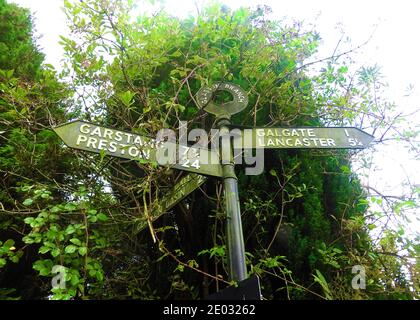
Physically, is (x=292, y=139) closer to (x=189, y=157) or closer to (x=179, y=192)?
(x=189, y=157)

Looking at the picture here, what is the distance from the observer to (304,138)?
2.33m

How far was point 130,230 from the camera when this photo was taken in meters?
3.46

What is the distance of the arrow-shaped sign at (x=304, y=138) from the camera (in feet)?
7.47

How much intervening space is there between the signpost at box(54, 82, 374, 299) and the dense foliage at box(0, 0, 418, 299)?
0.52 m

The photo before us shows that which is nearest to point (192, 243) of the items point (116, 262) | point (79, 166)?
point (116, 262)

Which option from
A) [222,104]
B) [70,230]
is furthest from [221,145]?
[70,230]

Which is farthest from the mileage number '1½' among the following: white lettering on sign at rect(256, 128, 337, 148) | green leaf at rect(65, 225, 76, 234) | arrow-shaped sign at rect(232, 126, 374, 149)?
green leaf at rect(65, 225, 76, 234)

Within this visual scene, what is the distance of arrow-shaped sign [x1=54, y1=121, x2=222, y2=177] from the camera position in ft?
6.59

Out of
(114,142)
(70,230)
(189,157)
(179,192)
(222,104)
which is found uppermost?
(222,104)

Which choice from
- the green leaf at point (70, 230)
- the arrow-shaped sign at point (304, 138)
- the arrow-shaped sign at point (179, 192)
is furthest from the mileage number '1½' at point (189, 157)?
the green leaf at point (70, 230)

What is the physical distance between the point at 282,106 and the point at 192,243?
1699 mm

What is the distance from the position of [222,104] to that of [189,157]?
54 cm

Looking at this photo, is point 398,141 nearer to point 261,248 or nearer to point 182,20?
point 261,248
